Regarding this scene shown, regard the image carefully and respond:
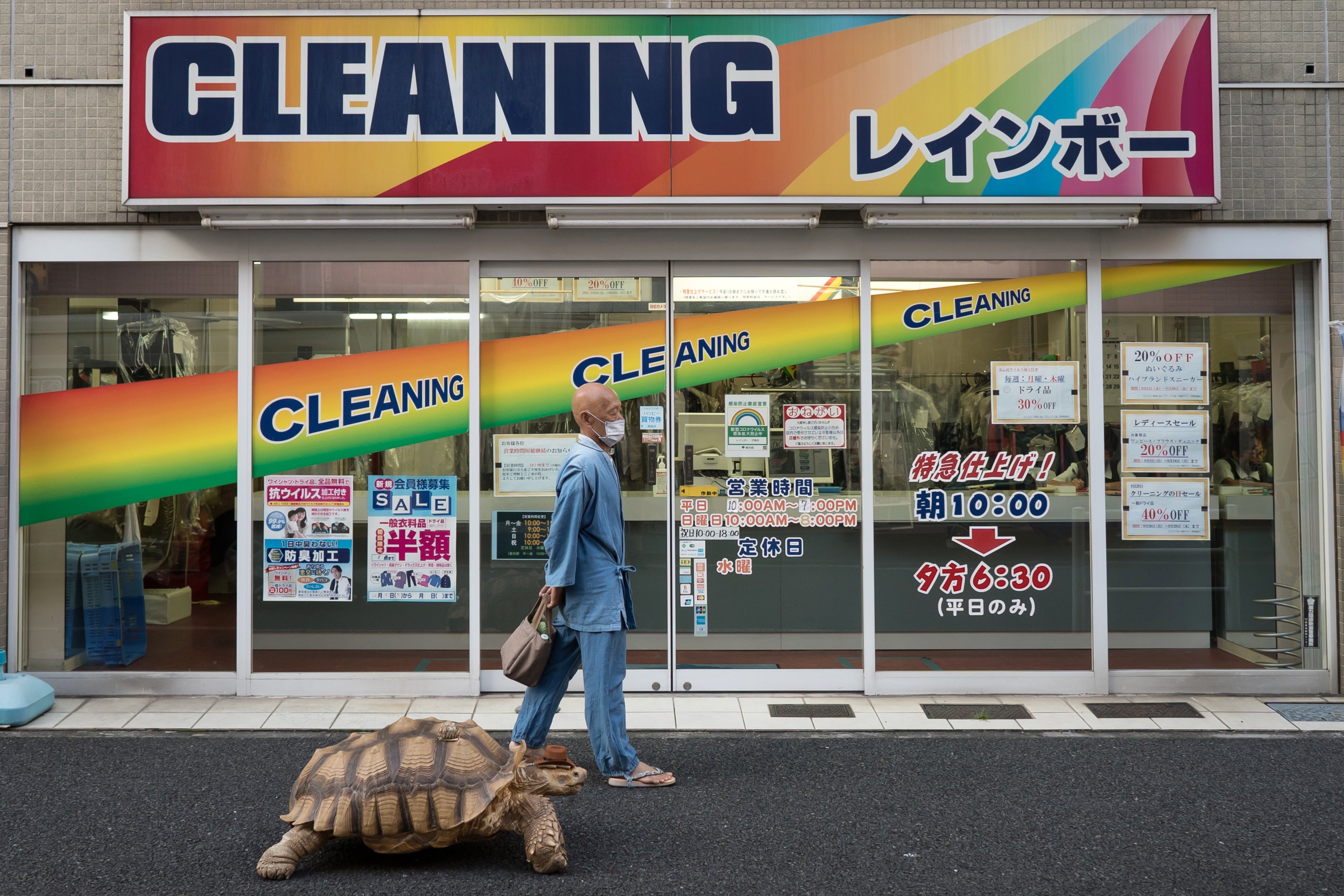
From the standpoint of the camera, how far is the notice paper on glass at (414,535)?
22.1 feet

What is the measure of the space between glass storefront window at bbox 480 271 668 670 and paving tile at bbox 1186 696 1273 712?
11.5 feet

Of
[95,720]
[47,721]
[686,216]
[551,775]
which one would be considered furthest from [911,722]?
[47,721]

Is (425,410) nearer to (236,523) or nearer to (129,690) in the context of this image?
(236,523)

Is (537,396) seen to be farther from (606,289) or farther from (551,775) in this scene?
(551,775)

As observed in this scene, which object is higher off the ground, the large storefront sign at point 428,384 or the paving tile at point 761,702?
the large storefront sign at point 428,384

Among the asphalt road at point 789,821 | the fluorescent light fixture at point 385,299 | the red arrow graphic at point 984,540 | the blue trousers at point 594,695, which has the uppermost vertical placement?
the fluorescent light fixture at point 385,299

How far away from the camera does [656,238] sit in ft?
21.9

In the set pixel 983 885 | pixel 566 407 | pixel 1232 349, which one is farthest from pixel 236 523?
pixel 1232 349

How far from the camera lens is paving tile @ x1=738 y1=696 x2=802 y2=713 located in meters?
6.39

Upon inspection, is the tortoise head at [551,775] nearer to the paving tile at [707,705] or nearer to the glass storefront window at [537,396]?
the paving tile at [707,705]

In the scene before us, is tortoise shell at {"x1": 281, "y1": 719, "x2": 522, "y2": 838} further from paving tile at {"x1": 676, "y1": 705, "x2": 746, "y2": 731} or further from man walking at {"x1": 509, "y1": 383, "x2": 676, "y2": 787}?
paving tile at {"x1": 676, "y1": 705, "x2": 746, "y2": 731}

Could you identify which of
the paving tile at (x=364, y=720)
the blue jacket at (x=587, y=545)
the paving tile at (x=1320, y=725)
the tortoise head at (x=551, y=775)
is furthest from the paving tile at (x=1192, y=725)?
the paving tile at (x=364, y=720)

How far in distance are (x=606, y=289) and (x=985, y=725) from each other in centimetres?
368

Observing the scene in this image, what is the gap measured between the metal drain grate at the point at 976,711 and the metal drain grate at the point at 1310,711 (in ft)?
5.24
